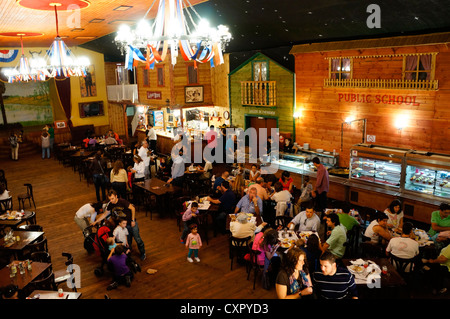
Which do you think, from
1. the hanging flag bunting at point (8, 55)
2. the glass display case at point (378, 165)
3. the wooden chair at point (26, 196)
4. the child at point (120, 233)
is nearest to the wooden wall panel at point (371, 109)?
the glass display case at point (378, 165)

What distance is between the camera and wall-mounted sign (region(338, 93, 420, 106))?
9.65 meters

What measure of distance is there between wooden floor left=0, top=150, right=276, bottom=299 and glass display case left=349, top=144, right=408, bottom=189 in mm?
4201

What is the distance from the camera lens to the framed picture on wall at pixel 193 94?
16.5 metres

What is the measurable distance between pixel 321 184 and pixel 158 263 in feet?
14.3

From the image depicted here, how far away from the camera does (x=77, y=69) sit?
909 cm

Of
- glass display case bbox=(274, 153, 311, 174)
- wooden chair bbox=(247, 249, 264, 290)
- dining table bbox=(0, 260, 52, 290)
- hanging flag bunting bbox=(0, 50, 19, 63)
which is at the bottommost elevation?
wooden chair bbox=(247, 249, 264, 290)

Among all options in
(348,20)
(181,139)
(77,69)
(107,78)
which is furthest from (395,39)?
(107,78)

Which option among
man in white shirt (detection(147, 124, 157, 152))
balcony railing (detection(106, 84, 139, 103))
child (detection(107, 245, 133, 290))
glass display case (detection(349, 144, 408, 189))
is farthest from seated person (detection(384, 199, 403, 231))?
balcony railing (detection(106, 84, 139, 103))

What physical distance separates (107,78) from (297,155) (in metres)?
14.0

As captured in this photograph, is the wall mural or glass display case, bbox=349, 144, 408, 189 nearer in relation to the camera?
glass display case, bbox=349, 144, 408, 189

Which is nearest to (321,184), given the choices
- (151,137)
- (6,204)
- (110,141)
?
(6,204)

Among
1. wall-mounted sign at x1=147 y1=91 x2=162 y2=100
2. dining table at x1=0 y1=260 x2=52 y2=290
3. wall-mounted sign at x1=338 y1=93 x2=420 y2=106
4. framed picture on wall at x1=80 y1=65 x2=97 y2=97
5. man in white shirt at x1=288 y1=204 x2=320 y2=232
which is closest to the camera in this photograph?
dining table at x1=0 y1=260 x2=52 y2=290

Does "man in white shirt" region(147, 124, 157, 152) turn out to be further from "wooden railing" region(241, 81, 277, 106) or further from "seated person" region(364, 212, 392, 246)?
"seated person" region(364, 212, 392, 246)

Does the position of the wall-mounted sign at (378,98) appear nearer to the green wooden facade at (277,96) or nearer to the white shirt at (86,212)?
the green wooden facade at (277,96)
